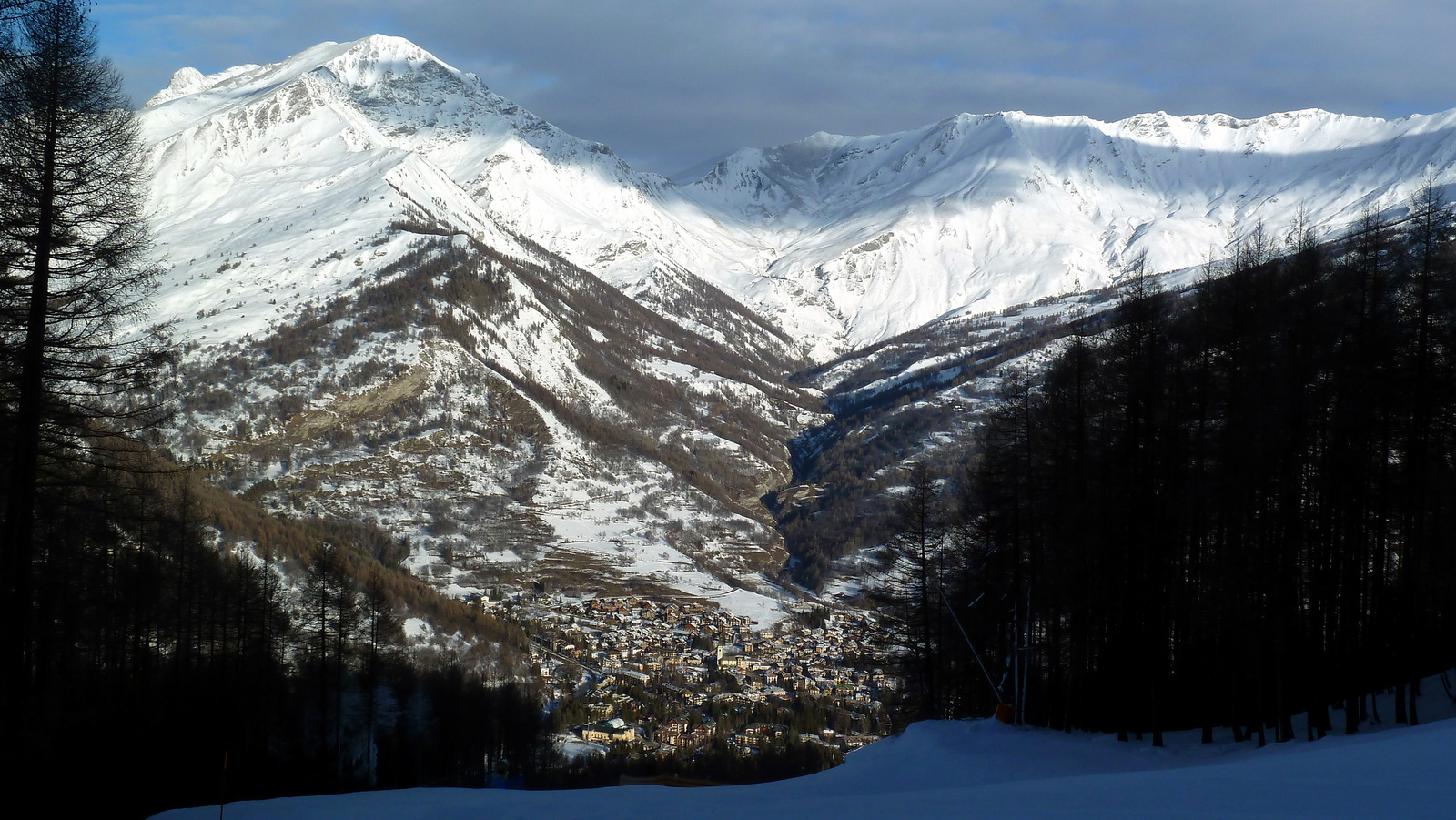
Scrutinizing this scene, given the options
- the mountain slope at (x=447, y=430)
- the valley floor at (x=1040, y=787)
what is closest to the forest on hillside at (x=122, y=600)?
the valley floor at (x=1040, y=787)

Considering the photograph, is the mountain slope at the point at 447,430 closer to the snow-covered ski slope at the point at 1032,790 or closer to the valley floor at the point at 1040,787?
the valley floor at the point at 1040,787

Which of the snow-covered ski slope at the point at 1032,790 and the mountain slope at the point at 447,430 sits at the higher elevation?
the mountain slope at the point at 447,430

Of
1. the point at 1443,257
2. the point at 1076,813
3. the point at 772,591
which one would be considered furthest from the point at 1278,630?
the point at 772,591

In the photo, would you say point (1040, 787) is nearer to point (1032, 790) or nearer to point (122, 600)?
point (1032, 790)

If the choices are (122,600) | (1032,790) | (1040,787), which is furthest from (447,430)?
(1032,790)

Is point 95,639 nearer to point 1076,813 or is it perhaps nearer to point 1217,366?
point 1076,813

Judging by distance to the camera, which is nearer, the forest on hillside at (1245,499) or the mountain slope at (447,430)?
the forest on hillside at (1245,499)
